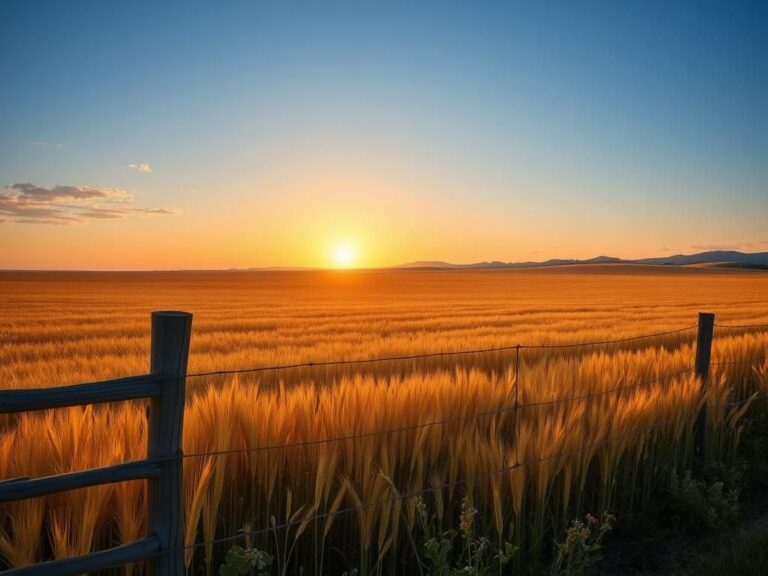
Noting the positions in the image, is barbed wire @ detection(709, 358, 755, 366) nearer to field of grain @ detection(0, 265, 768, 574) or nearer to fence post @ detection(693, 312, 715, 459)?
field of grain @ detection(0, 265, 768, 574)

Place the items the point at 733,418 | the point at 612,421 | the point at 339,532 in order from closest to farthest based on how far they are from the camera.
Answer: the point at 339,532 → the point at 612,421 → the point at 733,418

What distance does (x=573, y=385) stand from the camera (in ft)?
17.2

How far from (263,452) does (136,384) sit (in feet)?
3.51

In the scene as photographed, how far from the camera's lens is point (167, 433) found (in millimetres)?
2301

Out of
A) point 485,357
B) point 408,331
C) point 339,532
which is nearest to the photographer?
point 339,532

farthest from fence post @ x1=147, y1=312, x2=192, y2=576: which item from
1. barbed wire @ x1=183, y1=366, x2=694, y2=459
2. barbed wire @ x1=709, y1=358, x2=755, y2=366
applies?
barbed wire @ x1=709, y1=358, x2=755, y2=366

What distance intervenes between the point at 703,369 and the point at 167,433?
503 centimetres

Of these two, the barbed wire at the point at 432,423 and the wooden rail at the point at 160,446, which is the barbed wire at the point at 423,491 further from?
the barbed wire at the point at 432,423

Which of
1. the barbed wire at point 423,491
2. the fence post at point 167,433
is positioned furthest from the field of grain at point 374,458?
the fence post at point 167,433

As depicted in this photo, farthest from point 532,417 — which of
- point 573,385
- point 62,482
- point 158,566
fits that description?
point 62,482

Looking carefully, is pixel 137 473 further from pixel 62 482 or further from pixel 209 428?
pixel 209 428

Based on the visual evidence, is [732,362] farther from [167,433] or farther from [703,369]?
[167,433]

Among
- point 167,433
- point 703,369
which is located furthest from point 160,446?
point 703,369

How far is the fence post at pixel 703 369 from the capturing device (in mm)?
5305
